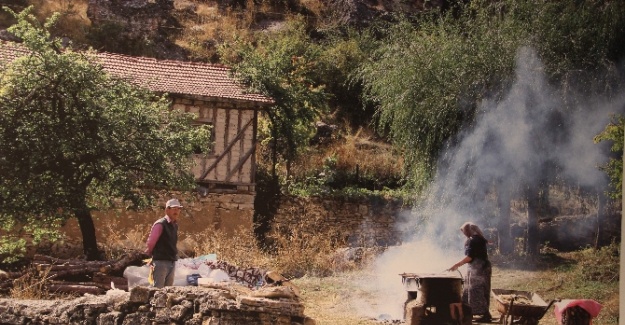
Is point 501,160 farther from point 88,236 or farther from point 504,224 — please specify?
point 88,236

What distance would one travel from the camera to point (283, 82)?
29.5 ft

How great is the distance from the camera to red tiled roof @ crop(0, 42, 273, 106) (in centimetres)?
749

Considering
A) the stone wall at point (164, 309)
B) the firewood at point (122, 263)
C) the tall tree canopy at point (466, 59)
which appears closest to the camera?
the stone wall at point (164, 309)

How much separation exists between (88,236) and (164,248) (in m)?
1.42

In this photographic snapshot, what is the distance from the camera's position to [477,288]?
5.97 meters

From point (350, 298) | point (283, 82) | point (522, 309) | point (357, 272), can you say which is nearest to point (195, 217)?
point (357, 272)

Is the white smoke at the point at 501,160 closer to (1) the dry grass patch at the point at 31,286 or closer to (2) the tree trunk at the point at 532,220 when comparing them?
(2) the tree trunk at the point at 532,220

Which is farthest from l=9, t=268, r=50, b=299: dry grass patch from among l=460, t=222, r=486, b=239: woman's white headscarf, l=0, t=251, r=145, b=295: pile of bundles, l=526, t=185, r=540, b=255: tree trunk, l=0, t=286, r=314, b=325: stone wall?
l=526, t=185, r=540, b=255: tree trunk

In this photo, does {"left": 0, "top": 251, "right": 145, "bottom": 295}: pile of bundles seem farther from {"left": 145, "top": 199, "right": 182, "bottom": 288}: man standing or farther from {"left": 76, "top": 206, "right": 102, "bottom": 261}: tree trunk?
{"left": 145, "top": 199, "right": 182, "bottom": 288}: man standing

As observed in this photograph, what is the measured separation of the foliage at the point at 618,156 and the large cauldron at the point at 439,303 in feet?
4.06

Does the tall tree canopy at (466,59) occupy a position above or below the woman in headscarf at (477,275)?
above

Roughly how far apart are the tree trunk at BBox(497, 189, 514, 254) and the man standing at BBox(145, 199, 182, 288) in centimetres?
245

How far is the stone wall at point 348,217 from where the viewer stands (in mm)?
8284

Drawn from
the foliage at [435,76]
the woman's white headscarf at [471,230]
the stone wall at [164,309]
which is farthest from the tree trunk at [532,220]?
the stone wall at [164,309]
